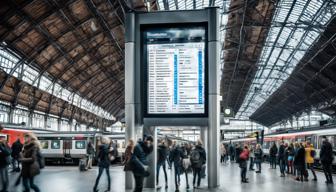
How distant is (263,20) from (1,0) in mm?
20067

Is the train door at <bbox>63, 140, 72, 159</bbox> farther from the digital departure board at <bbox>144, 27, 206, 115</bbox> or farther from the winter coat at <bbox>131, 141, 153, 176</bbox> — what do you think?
the winter coat at <bbox>131, 141, 153, 176</bbox>

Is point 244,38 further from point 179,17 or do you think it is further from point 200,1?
point 179,17

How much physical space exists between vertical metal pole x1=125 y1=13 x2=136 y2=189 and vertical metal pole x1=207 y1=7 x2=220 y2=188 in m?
2.44

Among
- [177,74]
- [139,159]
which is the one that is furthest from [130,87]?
[139,159]

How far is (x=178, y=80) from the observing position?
13.1 m

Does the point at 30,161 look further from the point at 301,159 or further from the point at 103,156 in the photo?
the point at 301,159

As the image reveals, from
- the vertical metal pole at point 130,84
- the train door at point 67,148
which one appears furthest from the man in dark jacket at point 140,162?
the train door at point 67,148

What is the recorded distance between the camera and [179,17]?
13.6 metres

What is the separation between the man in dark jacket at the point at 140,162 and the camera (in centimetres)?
912

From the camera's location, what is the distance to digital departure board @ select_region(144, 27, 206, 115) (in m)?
13.1

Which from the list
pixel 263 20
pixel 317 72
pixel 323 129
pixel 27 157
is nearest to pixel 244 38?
pixel 263 20

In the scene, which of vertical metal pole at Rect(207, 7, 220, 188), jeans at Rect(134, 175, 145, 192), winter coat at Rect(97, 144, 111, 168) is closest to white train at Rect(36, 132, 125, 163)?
winter coat at Rect(97, 144, 111, 168)

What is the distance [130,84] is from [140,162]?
15.5 ft

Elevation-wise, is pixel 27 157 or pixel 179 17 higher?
pixel 179 17
